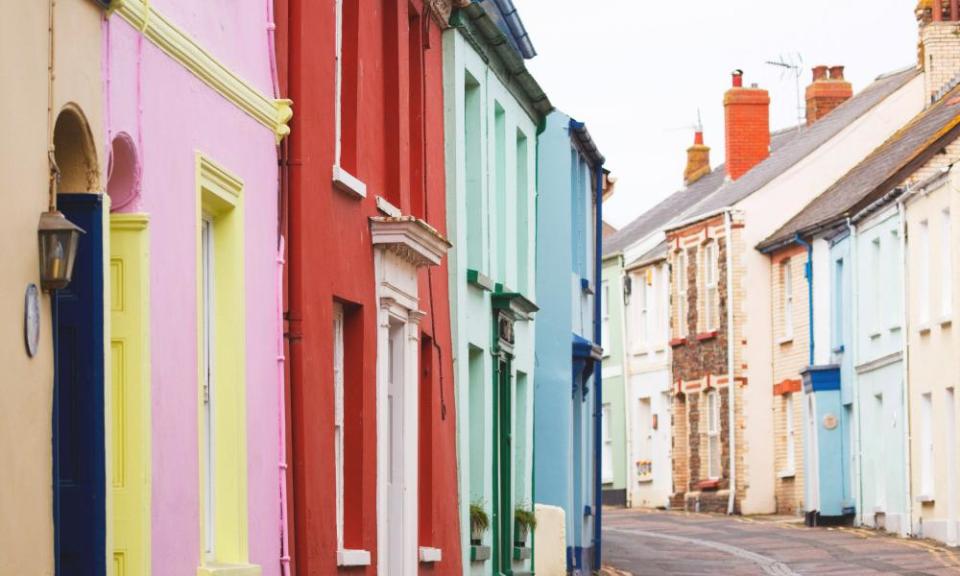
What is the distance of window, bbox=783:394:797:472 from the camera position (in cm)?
4734

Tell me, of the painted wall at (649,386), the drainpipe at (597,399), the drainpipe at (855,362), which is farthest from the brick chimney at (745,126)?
the drainpipe at (597,399)

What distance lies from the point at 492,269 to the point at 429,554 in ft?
17.3

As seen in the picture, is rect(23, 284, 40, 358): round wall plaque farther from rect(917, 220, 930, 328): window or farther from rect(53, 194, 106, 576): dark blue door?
rect(917, 220, 930, 328): window

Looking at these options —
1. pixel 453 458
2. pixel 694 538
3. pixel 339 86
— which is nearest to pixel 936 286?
pixel 694 538

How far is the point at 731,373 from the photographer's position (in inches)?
1949

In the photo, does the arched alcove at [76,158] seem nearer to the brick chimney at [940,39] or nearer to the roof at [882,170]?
the roof at [882,170]

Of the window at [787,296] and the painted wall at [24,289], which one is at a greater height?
the window at [787,296]

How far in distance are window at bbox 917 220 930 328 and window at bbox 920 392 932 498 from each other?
145 cm

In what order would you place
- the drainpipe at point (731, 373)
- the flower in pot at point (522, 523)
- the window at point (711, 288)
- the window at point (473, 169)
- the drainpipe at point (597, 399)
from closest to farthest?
the window at point (473, 169), the flower in pot at point (522, 523), the drainpipe at point (597, 399), the drainpipe at point (731, 373), the window at point (711, 288)

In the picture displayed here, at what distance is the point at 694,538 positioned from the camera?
3953 cm

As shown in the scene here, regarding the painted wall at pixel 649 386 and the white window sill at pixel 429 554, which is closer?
the white window sill at pixel 429 554

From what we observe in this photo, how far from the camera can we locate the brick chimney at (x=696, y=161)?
64.3 meters

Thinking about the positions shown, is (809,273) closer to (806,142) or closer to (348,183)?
(806,142)

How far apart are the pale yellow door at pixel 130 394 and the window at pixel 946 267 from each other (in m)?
26.4
